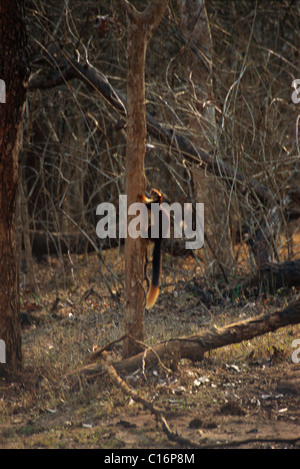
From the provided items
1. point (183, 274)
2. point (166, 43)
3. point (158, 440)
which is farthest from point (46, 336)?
point (166, 43)

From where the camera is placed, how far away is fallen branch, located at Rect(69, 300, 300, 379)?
4727 mm

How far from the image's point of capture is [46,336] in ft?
20.9

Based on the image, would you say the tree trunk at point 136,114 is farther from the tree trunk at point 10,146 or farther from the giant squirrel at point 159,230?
the tree trunk at point 10,146

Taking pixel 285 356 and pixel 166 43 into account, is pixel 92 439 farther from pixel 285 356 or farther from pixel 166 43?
pixel 166 43

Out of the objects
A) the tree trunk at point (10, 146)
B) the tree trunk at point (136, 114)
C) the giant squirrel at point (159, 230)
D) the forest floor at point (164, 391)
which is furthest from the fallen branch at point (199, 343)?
the tree trunk at point (10, 146)

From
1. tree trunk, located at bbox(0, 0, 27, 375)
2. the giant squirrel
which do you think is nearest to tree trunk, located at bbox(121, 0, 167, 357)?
the giant squirrel

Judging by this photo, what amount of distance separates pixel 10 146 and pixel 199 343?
7.83 feet

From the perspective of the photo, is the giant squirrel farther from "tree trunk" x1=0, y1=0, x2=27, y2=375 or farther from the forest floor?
"tree trunk" x1=0, y1=0, x2=27, y2=375

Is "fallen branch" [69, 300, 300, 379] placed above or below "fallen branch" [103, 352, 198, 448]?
above

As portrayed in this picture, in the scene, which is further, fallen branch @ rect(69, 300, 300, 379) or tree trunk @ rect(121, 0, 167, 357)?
fallen branch @ rect(69, 300, 300, 379)

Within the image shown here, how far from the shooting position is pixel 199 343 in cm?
486

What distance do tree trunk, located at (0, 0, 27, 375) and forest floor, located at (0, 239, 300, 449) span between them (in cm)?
61

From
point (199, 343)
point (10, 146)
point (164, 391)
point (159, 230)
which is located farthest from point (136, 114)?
point (164, 391)

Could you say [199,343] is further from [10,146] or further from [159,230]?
[10,146]
